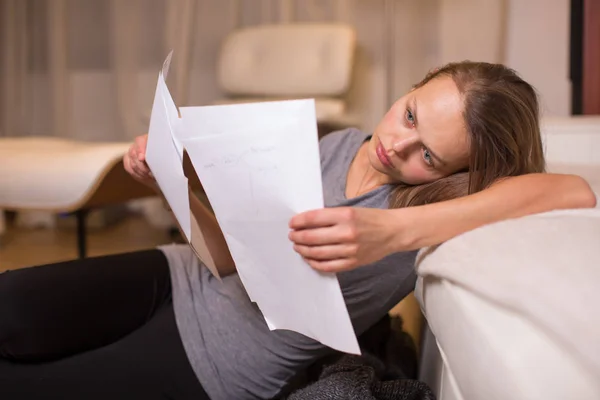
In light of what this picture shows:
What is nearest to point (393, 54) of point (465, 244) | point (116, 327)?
point (116, 327)

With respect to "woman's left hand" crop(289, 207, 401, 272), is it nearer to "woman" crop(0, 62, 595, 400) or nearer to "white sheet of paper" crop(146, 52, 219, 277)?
"woman" crop(0, 62, 595, 400)

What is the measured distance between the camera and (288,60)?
244 cm

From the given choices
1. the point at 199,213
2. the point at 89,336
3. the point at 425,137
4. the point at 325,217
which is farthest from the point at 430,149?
the point at 89,336

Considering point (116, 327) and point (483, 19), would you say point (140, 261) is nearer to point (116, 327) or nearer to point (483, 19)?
point (116, 327)

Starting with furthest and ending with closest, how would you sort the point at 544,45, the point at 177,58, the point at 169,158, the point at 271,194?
1. the point at 177,58
2. the point at 544,45
3. the point at 169,158
4. the point at 271,194

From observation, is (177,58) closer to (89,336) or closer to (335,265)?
(89,336)

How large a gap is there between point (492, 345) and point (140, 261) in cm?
67

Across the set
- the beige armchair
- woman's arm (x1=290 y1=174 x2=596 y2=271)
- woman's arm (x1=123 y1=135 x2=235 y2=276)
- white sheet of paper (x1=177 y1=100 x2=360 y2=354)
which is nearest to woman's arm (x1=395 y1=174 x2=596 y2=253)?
woman's arm (x1=290 y1=174 x2=596 y2=271)

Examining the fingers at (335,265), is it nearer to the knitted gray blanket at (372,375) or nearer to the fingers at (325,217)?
the fingers at (325,217)

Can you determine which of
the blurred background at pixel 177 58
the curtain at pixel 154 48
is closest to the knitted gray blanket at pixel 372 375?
the blurred background at pixel 177 58

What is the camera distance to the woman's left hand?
1.82ft

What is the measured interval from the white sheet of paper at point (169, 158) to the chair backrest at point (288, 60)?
161 cm

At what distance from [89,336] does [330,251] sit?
54 cm

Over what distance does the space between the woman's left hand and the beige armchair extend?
1708 millimetres
